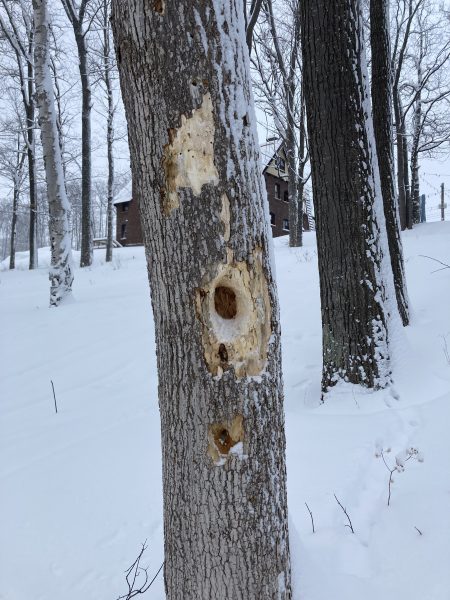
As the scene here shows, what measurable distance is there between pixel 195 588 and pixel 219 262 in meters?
1.19

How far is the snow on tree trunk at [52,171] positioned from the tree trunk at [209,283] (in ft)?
24.3

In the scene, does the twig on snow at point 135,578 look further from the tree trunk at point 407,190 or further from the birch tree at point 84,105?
the tree trunk at point 407,190

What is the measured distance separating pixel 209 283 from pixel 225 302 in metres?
0.09

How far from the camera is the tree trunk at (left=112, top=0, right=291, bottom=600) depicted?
4.42ft

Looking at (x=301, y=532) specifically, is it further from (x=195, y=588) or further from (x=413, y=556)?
(x=195, y=588)

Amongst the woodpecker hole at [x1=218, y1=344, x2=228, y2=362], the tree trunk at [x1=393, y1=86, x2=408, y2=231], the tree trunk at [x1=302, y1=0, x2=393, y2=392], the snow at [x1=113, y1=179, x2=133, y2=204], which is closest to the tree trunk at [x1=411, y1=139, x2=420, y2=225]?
the tree trunk at [x1=393, y1=86, x2=408, y2=231]

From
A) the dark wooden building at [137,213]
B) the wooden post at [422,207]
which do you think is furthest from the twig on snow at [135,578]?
the dark wooden building at [137,213]

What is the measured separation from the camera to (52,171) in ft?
27.1

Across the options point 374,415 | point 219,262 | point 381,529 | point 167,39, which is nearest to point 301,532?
point 381,529

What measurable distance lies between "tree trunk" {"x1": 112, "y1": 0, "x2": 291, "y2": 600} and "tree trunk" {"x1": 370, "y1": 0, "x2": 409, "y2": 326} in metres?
4.19

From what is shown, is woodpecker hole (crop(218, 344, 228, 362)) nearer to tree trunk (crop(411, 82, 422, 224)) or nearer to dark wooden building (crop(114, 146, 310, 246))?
tree trunk (crop(411, 82, 422, 224))

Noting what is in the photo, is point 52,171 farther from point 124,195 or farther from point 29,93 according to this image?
point 124,195

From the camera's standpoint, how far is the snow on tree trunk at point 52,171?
8.16m

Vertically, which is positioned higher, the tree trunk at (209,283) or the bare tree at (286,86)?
the bare tree at (286,86)
